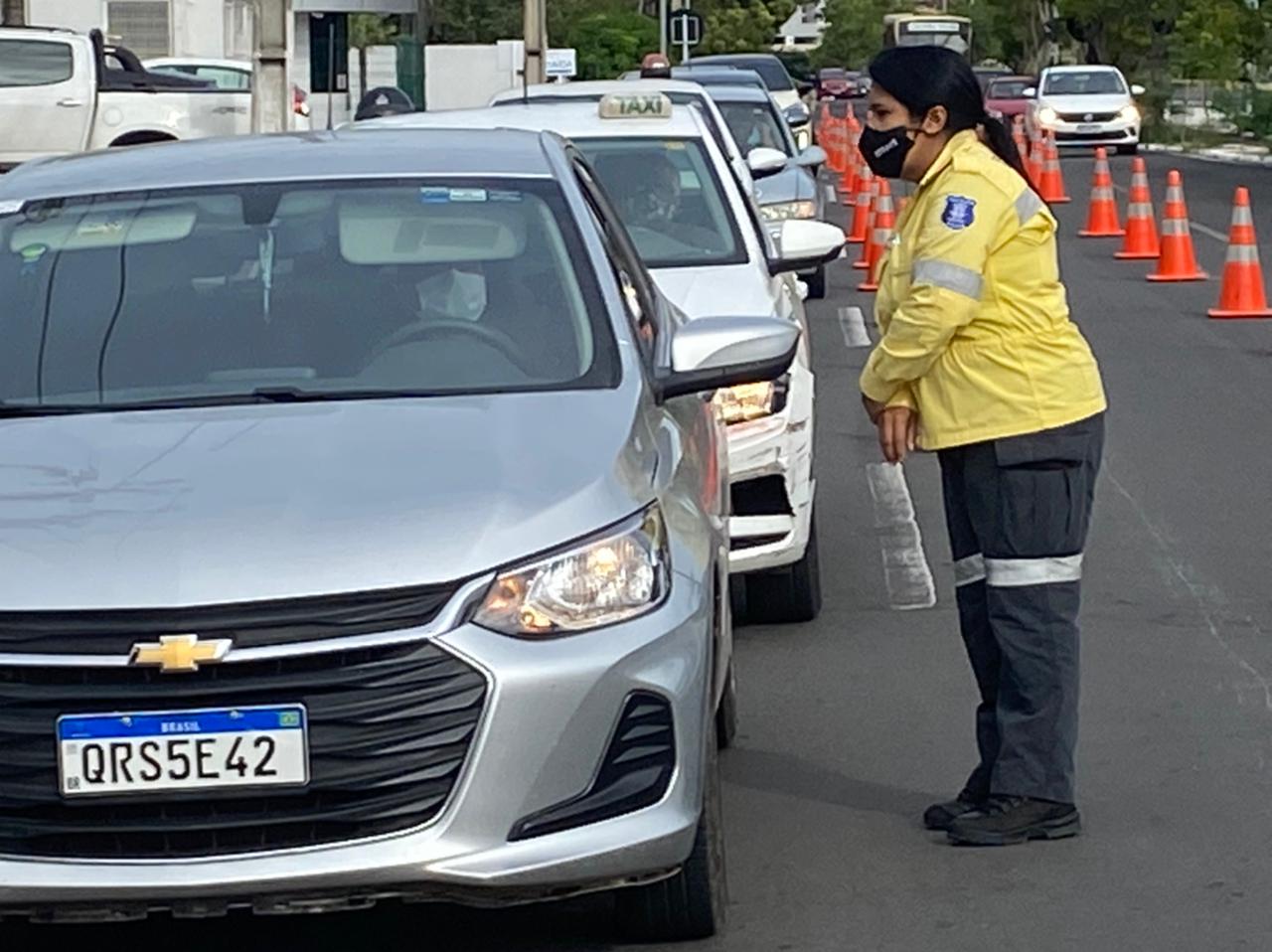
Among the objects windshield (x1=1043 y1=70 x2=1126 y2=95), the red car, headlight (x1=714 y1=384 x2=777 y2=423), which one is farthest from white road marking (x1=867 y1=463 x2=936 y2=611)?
the red car

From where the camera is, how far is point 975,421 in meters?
6.02

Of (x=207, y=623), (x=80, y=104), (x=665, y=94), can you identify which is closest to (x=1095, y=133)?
(x=80, y=104)

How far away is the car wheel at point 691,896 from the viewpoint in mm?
5199

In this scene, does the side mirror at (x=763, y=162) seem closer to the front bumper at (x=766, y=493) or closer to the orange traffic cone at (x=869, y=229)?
the front bumper at (x=766, y=493)

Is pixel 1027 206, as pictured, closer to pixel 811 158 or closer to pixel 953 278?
pixel 953 278

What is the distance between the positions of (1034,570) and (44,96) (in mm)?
20666

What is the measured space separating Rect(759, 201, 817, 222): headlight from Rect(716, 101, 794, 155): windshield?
4.20 feet

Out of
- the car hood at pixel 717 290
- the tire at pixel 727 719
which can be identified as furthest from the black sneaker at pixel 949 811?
the car hood at pixel 717 290

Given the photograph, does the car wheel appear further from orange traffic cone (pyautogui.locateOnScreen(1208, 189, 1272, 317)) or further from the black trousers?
orange traffic cone (pyautogui.locateOnScreen(1208, 189, 1272, 317))

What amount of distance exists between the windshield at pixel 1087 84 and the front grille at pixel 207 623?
1584 inches

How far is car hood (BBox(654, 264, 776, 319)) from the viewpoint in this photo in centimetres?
866

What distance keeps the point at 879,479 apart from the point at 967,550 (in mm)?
5533

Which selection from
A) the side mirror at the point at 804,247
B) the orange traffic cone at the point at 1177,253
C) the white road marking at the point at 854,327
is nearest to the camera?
the side mirror at the point at 804,247

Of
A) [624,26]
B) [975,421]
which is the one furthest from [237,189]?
[624,26]
